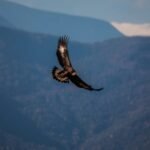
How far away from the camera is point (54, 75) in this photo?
978 centimetres

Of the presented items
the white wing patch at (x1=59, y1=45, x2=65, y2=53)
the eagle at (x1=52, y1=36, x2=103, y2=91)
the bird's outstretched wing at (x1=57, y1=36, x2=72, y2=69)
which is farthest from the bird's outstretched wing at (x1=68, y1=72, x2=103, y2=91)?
the white wing patch at (x1=59, y1=45, x2=65, y2=53)

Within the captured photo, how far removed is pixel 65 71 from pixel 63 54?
0.37m

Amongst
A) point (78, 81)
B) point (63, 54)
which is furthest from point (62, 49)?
point (78, 81)

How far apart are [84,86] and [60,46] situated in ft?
3.38

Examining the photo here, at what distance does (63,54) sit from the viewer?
9773 millimetres

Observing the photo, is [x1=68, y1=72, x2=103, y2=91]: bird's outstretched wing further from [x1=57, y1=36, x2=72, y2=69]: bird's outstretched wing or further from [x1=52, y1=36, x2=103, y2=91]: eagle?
[x1=57, y1=36, x2=72, y2=69]: bird's outstretched wing

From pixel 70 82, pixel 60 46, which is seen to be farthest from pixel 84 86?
pixel 60 46

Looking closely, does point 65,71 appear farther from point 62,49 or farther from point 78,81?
point 62,49

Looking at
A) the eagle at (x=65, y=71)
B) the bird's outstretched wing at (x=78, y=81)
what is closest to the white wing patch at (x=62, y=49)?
the eagle at (x=65, y=71)

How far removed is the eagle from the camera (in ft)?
31.3

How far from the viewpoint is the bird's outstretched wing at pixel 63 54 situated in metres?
9.62

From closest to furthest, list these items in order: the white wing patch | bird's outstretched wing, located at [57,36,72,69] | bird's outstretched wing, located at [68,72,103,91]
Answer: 1. bird's outstretched wing, located at [68,72,103,91]
2. bird's outstretched wing, located at [57,36,72,69]
3. the white wing patch

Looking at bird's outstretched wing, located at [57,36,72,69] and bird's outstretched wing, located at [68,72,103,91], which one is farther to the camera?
bird's outstretched wing, located at [57,36,72,69]

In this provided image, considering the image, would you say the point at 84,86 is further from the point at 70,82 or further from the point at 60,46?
the point at 60,46
